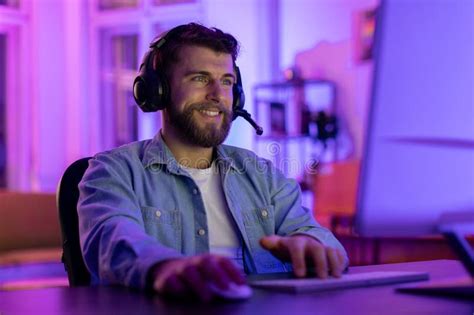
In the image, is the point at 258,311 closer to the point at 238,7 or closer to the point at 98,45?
the point at 238,7

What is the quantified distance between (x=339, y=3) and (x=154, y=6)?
168 cm

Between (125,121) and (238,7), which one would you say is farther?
(125,121)

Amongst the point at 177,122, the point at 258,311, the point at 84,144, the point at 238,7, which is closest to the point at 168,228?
the point at 177,122

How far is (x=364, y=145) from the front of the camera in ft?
2.67

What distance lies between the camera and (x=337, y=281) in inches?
39.6

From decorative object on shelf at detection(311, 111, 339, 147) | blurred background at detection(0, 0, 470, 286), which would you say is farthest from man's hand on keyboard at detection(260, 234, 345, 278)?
decorative object on shelf at detection(311, 111, 339, 147)

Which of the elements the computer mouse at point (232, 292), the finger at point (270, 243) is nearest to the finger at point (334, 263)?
the finger at point (270, 243)

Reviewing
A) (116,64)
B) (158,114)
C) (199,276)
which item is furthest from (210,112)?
(116,64)

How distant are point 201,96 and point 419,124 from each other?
36.0 inches

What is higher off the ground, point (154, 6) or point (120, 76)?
point (154, 6)

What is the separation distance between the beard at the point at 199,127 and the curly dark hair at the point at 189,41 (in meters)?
0.11

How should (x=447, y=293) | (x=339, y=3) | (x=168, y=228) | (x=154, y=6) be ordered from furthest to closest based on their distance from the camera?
(x=154, y=6), (x=339, y=3), (x=168, y=228), (x=447, y=293)

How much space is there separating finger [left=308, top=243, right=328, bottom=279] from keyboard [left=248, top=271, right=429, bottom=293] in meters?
0.02

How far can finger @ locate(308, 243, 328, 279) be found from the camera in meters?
1.07
